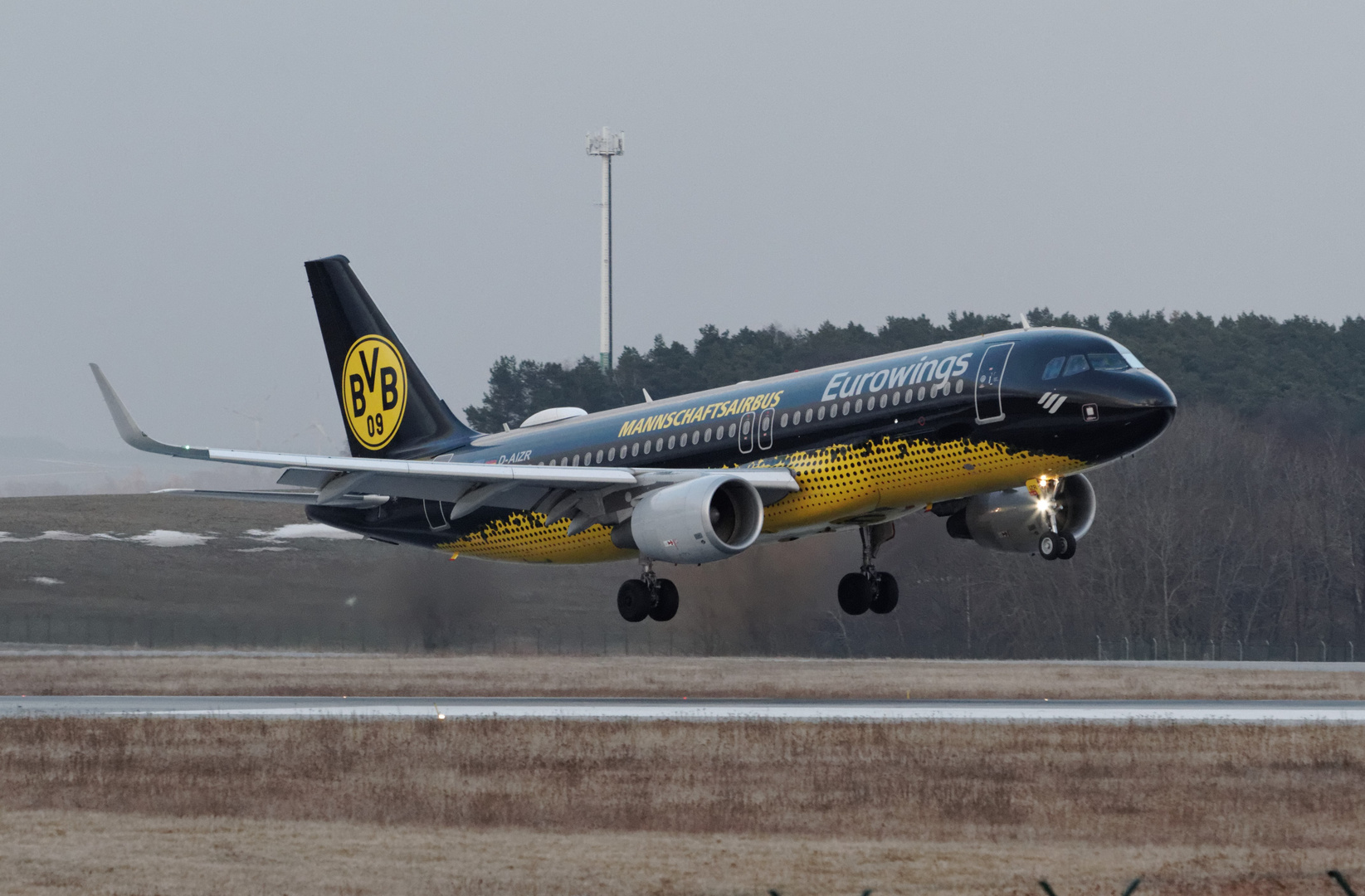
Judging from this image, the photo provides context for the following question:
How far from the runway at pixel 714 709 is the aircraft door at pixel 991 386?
487 inches

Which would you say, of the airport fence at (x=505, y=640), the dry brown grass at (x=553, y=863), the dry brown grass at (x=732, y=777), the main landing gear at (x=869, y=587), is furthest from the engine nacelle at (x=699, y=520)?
the airport fence at (x=505, y=640)

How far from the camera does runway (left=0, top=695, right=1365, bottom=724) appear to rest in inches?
1901

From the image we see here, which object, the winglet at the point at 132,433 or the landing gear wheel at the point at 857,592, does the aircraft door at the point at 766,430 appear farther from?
the winglet at the point at 132,433

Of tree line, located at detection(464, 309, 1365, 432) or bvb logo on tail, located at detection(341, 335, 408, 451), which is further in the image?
tree line, located at detection(464, 309, 1365, 432)

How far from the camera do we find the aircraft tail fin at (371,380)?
52344mm

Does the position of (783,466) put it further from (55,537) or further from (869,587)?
(55,537)

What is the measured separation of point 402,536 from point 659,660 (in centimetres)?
3118

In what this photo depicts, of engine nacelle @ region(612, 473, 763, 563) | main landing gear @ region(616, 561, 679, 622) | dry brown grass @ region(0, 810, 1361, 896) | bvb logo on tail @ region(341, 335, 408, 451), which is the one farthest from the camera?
bvb logo on tail @ region(341, 335, 408, 451)

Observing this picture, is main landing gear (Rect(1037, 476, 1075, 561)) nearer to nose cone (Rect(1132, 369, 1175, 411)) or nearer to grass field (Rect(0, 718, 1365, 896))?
nose cone (Rect(1132, 369, 1175, 411))

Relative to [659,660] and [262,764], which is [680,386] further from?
[262,764]

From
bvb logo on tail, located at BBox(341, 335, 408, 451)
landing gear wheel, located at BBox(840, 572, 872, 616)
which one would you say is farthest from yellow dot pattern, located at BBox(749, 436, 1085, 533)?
bvb logo on tail, located at BBox(341, 335, 408, 451)

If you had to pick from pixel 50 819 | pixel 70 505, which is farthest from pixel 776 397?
pixel 70 505

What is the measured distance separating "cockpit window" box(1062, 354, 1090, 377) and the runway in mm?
13413

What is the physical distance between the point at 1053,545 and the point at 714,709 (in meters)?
14.1
